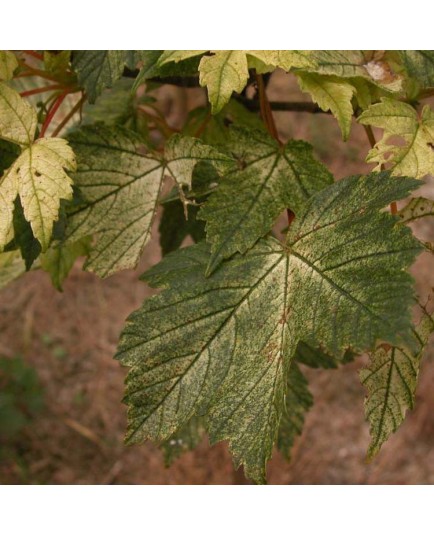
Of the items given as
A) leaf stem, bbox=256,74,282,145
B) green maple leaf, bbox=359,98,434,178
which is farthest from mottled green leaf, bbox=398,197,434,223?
leaf stem, bbox=256,74,282,145

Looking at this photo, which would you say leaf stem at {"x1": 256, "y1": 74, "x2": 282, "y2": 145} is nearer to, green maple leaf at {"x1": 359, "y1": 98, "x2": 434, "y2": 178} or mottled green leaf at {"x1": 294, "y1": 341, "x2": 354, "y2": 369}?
green maple leaf at {"x1": 359, "y1": 98, "x2": 434, "y2": 178}

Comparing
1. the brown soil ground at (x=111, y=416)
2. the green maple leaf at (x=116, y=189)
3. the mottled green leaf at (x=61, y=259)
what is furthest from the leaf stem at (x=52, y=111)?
the brown soil ground at (x=111, y=416)

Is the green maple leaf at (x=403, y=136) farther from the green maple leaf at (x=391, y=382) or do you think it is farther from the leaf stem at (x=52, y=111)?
the leaf stem at (x=52, y=111)

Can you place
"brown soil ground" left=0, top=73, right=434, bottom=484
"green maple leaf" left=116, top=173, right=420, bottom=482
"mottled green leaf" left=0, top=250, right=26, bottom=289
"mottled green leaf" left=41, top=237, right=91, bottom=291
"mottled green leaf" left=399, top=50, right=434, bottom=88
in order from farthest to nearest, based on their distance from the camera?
1. "brown soil ground" left=0, top=73, right=434, bottom=484
2. "mottled green leaf" left=0, top=250, right=26, bottom=289
3. "mottled green leaf" left=41, top=237, right=91, bottom=291
4. "mottled green leaf" left=399, top=50, right=434, bottom=88
5. "green maple leaf" left=116, top=173, right=420, bottom=482

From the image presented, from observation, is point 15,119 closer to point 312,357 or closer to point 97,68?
point 97,68

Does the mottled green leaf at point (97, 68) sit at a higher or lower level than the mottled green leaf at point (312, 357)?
higher

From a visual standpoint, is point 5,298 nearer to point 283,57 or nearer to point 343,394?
point 343,394

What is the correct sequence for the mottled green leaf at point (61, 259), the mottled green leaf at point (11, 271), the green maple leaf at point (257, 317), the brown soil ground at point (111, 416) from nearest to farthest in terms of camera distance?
1. the green maple leaf at point (257, 317)
2. the mottled green leaf at point (61, 259)
3. the mottled green leaf at point (11, 271)
4. the brown soil ground at point (111, 416)
